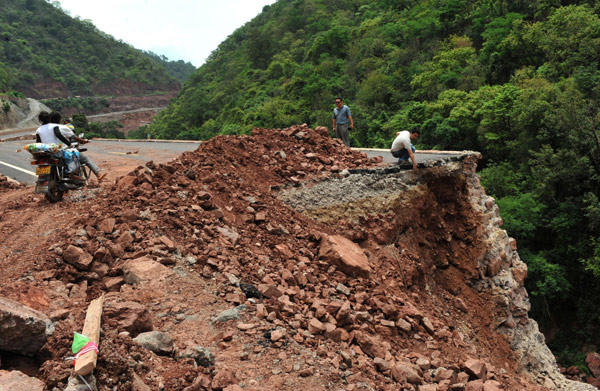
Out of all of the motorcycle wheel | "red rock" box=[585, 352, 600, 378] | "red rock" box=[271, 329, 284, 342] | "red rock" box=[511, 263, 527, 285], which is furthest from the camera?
"red rock" box=[585, 352, 600, 378]

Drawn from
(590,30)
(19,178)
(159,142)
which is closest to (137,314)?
(19,178)

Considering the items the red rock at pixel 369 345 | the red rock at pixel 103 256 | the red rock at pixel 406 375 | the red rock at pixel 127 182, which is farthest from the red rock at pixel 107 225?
the red rock at pixel 406 375

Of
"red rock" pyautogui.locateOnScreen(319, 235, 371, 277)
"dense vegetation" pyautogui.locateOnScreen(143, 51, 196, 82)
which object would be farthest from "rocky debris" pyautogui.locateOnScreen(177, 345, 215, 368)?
"dense vegetation" pyautogui.locateOnScreen(143, 51, 196, 82)

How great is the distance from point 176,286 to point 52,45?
3512 inches

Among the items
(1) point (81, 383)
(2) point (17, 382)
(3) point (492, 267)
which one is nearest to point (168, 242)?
(1) point (81, 383)

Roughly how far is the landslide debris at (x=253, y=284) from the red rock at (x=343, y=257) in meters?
0.03

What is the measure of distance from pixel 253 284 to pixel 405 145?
4.62 meters

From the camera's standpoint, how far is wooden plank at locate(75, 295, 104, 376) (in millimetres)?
2663

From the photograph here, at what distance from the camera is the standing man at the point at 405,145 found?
7.99m

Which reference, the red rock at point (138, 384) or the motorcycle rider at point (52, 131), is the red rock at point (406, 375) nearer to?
the red rock at point (138, 384)

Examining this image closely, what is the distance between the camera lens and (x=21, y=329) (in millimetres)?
2820

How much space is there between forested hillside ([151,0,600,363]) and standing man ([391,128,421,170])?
11.1 metres

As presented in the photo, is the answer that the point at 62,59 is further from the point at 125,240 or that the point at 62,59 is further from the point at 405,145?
the point at 125,240

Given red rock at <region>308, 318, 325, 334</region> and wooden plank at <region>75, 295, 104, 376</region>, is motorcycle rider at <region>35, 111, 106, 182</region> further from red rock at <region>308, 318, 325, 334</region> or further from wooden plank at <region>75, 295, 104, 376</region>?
red rock at <region>308, 318, 325, 334</region>
